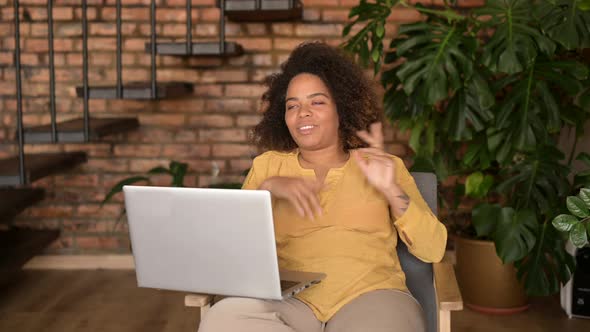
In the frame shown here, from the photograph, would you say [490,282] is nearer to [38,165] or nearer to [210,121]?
[210,121]

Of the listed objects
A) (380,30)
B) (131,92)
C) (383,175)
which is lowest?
(383,175)

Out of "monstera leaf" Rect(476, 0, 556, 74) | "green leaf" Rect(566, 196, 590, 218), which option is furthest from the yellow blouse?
"monstera leaf" Rect(476, 0, 556, 74)

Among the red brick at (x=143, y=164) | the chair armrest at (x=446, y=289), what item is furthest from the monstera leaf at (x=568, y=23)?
the red brick at (x=143, y=164)

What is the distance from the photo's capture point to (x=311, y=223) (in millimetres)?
1986

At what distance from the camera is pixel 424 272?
217cm

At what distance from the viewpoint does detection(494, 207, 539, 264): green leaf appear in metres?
2.76

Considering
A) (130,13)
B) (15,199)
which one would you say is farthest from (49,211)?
(130,13)

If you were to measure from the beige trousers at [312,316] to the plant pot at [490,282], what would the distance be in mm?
1419

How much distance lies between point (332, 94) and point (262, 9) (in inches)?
55.3

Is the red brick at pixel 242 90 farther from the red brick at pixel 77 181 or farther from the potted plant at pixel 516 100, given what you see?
the potted plant at pixel 516 100

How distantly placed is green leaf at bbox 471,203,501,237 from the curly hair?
88 cm

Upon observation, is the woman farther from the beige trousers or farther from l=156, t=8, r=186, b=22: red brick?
l=156, t=8, r=186, b=22: red brick

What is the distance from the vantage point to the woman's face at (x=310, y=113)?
2.03 metres

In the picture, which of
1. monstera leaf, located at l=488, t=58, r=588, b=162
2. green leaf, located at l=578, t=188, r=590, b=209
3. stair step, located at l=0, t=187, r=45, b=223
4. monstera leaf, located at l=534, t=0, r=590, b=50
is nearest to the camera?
green leaf, located at l=578, t=188, r=590, b=209
